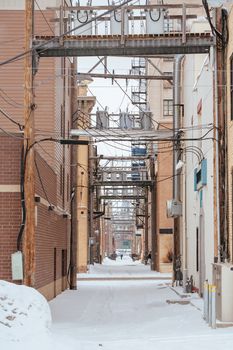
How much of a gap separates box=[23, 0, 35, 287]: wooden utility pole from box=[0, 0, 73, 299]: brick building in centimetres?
289

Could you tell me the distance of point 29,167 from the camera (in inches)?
770

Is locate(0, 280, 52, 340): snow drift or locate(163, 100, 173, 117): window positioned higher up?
locate(163, 100, 173, 117): window

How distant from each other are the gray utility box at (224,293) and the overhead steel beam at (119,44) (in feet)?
21.2

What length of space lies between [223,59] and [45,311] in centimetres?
892

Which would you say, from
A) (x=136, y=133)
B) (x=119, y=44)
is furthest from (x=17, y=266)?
(x=136, y=133)

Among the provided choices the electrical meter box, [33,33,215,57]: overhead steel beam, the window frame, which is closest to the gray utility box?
the electrical meter box

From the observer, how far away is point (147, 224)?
2874 inches

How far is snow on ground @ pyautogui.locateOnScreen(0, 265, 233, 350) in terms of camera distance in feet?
44.5

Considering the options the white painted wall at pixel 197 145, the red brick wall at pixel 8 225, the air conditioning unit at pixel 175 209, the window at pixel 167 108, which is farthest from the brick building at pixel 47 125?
the window at pixel 167 108

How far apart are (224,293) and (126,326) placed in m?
2.62

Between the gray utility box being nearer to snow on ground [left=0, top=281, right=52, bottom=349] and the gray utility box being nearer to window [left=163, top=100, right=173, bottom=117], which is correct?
snow on ground [left=0, top=281, right=52, bottom=349]

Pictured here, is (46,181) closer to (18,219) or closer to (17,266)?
(18,219)

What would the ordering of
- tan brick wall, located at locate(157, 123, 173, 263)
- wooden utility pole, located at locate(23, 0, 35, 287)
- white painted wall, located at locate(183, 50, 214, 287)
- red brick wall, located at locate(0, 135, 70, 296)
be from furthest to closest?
tan brick wall, located at locate(157, 123, 173, 263) → white painted wall, located at locate(183, 50, 214, 287) → red brick wall, located at locate(0, 135, 70, 296) → wooden utility pole, located at locate(23, 0, 35, 287)

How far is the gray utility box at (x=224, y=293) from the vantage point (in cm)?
1717
